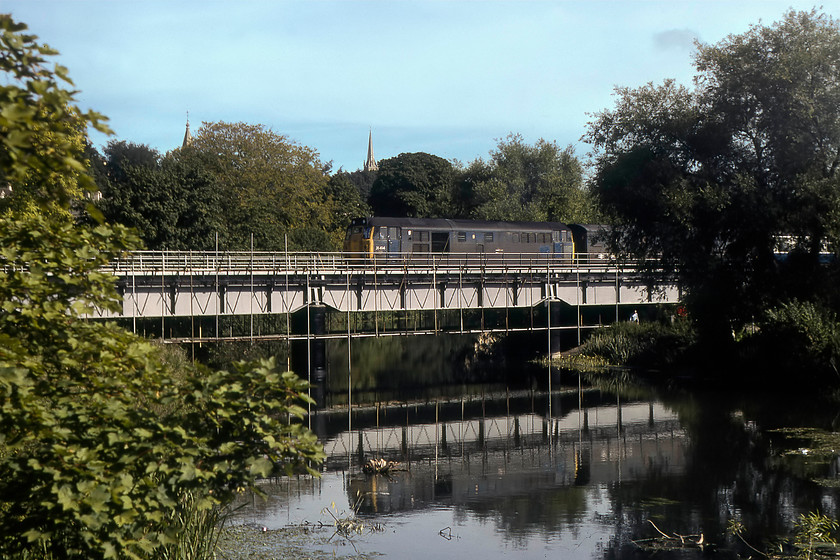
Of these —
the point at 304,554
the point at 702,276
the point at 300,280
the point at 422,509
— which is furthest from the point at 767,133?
the point at 304,554

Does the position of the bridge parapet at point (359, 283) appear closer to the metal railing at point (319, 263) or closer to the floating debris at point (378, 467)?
the metal railing at point (319, 263)

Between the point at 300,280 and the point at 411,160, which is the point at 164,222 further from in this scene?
the point at 411,160

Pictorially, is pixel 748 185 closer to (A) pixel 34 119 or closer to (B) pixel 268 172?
(A) pixel 34 119

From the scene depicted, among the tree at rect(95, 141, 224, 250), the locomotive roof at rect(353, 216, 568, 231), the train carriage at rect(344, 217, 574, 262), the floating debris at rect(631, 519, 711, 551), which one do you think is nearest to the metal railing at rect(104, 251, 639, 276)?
the train carriage at rect(344, 217, 574, 262)

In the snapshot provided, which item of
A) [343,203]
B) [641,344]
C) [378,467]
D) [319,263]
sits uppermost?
[343,203]

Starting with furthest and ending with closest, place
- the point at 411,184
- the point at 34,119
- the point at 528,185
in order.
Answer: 1. the point at 411,184
2. the point at 528,185
3. the point at 34,119

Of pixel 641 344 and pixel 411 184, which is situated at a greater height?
pixel 411 184

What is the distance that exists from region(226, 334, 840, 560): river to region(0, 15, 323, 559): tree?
16.6 feet

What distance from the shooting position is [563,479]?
66.9 feet

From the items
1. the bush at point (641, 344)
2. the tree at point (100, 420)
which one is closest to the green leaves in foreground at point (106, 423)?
the tree at point (100, 420)

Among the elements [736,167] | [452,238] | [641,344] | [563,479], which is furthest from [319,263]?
[563,479]

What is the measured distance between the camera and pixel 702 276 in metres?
34.9

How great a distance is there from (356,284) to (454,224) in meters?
10.6

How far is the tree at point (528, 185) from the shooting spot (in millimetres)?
70125
